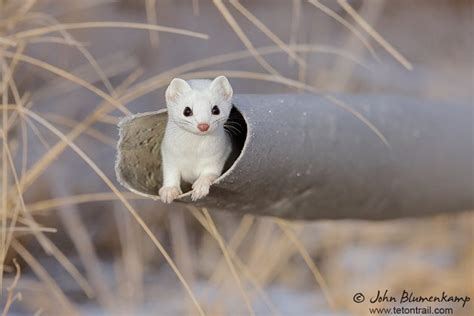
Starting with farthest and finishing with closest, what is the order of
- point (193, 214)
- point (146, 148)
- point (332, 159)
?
point (193, 214) < point (332, 159) < point (146, 148)

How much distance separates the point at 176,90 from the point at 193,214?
1135 mm

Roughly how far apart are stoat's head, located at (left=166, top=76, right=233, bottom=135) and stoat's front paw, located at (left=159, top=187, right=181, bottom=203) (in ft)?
0.23

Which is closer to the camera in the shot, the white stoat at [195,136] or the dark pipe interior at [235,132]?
the white stoat at [195,136]

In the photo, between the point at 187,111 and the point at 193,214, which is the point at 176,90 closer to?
the point at 187,111

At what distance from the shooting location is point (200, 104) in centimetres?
82

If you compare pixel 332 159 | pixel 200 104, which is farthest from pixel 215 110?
pixel 332 159

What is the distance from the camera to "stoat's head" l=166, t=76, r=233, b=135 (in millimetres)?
814

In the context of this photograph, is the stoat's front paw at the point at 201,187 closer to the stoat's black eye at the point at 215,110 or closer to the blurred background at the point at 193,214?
the stoat's black eye at the point at 215,110

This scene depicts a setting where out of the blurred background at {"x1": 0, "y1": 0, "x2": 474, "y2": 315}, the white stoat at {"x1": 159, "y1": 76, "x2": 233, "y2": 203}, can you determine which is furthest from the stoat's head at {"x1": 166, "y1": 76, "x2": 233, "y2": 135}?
the blurred background at {"x1": 0, "y1": 0, "x2": 474, "y2": 315}

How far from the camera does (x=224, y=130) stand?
897 mm

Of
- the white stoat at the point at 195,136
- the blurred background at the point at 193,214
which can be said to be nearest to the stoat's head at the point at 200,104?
the white stoat at the point at 195,136

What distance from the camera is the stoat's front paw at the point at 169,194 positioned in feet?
2.81

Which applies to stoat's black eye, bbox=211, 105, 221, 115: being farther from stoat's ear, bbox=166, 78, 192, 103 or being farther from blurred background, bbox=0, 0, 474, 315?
blurred background, bbox=0, 0, 474, 315

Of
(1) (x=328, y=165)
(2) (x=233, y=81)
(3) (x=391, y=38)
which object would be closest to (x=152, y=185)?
(1) (x=328, y=165)
